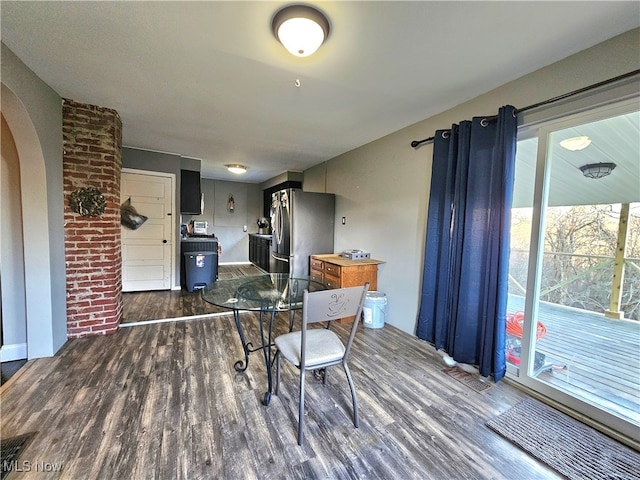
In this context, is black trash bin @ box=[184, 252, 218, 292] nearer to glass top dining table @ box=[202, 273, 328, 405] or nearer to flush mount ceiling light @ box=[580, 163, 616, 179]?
glass top dining table @ box=[202, 273, 328, 405]

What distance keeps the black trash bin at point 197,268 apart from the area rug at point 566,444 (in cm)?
465

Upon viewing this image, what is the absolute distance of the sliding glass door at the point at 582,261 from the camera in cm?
188

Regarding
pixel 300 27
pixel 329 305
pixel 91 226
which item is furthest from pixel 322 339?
pixel 91 226

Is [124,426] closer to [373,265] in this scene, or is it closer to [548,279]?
[373,265]

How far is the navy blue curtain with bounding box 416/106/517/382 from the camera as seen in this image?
2197 millimetres

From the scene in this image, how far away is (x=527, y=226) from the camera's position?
→ 2314mm

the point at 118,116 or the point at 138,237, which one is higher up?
the point at 118,116

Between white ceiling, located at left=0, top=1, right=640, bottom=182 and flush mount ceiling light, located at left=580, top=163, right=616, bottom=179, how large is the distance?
0.86m

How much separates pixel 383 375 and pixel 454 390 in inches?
22.1

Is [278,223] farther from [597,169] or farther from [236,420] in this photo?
[597,169]

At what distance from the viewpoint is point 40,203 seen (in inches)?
93.7

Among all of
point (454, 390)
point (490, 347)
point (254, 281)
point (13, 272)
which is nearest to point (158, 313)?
point (13, 272)

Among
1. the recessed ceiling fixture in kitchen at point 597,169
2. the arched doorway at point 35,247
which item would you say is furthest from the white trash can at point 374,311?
the arched doorway at point 35,247

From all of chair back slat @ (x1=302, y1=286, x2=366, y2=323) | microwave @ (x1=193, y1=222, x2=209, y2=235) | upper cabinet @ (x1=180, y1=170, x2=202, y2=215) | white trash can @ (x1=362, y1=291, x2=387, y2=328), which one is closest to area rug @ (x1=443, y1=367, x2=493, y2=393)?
white trash can @ (x1=362, y1=291, x2=387, y2=328)
